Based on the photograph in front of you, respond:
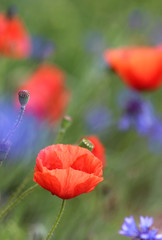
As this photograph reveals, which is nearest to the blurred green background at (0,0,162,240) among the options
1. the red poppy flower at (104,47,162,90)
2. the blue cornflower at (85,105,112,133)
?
the blue cornflower at (85,105,112,133)

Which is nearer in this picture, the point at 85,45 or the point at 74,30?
the point at 85,45

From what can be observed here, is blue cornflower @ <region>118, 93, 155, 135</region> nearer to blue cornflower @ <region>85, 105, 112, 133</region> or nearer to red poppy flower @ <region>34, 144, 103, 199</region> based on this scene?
blue cornflower @ <region>85, 105, 112, 133</region>

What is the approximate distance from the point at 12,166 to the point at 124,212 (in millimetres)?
418

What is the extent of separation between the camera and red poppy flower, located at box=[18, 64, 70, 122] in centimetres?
153

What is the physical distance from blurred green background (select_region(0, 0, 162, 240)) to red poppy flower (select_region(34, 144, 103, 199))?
0.26m

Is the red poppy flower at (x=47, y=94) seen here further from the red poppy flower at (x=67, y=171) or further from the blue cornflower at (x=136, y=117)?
the red poppy flower at (x=67, y=171)

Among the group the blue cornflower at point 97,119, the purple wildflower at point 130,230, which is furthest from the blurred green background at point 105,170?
the purple wildflower at point 130,230

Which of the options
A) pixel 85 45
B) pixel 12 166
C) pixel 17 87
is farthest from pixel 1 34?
pixel 85 45

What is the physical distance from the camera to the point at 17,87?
1674 mm

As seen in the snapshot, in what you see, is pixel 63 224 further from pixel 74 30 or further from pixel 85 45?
pixel 74 30

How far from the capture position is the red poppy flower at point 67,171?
65 cm

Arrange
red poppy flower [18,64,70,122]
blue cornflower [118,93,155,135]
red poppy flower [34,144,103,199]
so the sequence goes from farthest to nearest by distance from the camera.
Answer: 1. red poppy flower [18,64,70,122]
2. blue cornflower [118,93,155,135]
3. red poppy flower [34,144,103,199]

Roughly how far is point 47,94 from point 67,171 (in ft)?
3.18

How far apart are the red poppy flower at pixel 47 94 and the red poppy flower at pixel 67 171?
0.83 m
